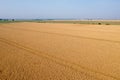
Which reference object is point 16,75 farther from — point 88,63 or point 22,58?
point 88,63

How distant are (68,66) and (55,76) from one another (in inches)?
53.5

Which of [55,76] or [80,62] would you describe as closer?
[55,76]

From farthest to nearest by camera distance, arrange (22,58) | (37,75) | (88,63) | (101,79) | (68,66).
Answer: (22,58) < (88,63) < (68,66) < (37,75) < (101,79)

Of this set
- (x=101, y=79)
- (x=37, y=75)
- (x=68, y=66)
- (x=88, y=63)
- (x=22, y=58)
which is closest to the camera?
(x=101, y=79)

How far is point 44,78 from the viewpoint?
630 centimetres

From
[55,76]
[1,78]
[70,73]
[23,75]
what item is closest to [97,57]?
[70,73]

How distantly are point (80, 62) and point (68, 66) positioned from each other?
94cm

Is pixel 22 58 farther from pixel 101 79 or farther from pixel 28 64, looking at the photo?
pixel 101 79

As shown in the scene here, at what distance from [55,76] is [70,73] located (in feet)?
2.15

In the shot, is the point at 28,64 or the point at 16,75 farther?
the point at 28,64

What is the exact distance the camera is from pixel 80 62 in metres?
8.38

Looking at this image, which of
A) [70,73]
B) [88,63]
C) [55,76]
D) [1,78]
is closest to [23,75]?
[1,78]

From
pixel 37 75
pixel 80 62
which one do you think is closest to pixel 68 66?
pixel 80 62

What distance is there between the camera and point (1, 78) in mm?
6277
